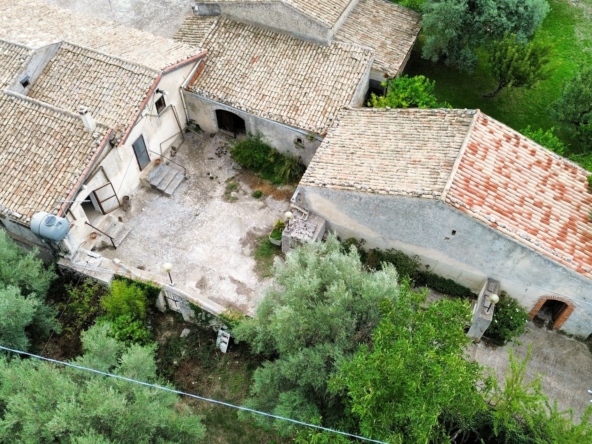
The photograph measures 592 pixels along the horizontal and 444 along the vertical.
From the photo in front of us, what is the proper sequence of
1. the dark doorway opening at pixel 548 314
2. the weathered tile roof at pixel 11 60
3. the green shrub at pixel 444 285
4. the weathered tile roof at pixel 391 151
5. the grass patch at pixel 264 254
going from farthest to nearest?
the weathered tile roof at pixel 11 60
the grass patch at pixel 264 254
the green shrub at pixel 444 285
the dark doorway opening at pixel 548 314
the weathered tile roof at pixel 391 151

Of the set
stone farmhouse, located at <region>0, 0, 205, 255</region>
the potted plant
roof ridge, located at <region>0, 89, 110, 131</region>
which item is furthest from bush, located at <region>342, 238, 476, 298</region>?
roof ridge, located at <region>0, 89, 110, 131</region>

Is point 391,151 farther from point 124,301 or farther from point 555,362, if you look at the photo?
point 124,301

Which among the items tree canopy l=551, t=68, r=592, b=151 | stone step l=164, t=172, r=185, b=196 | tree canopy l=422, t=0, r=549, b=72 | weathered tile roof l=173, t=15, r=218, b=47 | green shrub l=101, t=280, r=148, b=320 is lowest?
green shrub l=101, t=280, r=148, b=320

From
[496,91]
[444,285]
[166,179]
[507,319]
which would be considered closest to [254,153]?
[166,179]

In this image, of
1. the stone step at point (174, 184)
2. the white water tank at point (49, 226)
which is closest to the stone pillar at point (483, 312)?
the stone step at point (174, 184)

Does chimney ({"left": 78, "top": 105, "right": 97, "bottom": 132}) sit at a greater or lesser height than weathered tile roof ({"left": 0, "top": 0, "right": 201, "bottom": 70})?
lesser

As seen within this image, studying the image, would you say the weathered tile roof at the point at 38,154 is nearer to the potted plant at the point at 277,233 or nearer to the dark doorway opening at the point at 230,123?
the dark doorway opening at the point at 230,123

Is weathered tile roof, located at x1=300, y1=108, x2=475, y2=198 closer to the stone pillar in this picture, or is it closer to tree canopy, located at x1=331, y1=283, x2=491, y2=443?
the stone pillar
